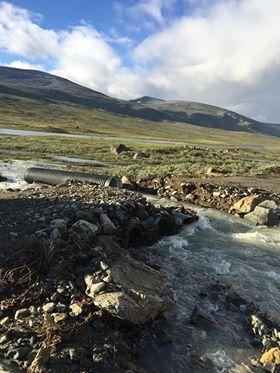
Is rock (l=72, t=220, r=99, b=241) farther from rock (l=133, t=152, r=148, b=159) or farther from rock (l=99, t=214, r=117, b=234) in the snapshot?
rock (l=133, t=152, r=148, b=159)

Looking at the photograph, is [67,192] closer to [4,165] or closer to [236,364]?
[236,364]

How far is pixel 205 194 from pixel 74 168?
1765 centimetres

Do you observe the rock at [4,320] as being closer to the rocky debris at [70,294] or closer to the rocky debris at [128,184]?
the rocky debris at [70,294]

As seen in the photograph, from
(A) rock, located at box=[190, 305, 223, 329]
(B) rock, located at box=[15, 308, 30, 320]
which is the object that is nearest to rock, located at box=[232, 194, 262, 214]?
(A) rock, located at box=[190, 305, 223, 329]

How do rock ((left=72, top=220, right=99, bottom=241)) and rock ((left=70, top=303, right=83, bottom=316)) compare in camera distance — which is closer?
rock ((left=70, top=303, right=83, bottom=316))

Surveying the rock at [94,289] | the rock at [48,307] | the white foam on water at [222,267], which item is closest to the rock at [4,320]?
the rock at [48,307]

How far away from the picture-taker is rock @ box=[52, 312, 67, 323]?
9.89 metres

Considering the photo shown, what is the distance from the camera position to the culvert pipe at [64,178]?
2830cm

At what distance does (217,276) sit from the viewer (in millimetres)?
14797

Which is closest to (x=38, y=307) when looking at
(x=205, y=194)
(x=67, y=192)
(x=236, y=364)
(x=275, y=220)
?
(x=236, y=364)

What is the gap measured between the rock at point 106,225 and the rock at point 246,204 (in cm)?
1026

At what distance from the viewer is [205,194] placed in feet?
90.2

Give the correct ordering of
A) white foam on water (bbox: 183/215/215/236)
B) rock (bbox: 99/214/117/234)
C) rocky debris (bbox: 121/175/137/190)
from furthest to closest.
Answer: rocky debris (bbox: 121/175/137/190) → white foam on water (bbox: 183/215/215/236) → rock (bbox: 99/214/117/234)

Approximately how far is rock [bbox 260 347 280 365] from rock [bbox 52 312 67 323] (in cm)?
492
